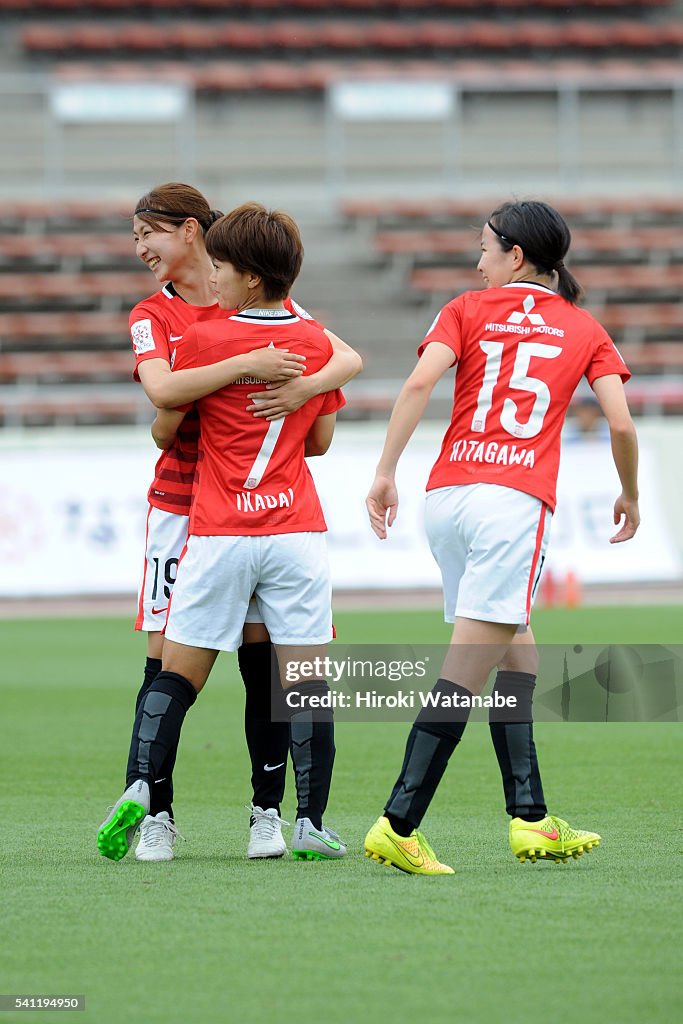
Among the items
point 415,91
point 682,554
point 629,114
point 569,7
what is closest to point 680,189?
point 629,114

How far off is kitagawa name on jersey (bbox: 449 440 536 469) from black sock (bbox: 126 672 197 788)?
3.50 feet

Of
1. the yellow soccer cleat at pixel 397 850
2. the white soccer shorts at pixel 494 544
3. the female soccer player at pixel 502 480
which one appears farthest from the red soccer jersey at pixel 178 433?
the yellow soccer cleat at pixel 397 850

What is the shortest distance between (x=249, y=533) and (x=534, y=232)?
1.20 metres

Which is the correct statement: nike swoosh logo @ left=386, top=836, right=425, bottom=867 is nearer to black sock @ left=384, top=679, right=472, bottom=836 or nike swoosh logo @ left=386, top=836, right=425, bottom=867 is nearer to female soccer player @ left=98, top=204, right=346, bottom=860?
black sock @ left=384, top=679, right=472, bottom=836

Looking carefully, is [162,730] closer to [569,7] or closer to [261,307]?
[261,307]

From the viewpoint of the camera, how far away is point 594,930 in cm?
365

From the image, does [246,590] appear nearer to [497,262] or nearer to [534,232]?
[497,262]

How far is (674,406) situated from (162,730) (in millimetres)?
15580

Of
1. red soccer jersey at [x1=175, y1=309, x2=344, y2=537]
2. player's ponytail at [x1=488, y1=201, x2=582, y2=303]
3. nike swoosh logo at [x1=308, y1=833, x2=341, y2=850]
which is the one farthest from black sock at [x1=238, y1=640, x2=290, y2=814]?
player's ponytail at [x1=488, y1=201, x2=582, y2=303]

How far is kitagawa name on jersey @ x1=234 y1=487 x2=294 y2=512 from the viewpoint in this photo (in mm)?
4629

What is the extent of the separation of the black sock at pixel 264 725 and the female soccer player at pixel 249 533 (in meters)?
0.14

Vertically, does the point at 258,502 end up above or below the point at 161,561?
above

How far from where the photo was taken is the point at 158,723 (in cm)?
467
